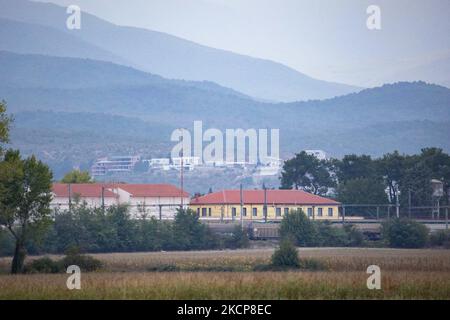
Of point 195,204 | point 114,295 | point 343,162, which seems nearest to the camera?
point 114,295

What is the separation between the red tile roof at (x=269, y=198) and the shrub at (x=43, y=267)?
56.2 metres

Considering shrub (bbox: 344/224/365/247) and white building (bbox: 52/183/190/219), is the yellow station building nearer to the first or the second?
white building (bbox: 52/183/190/219)

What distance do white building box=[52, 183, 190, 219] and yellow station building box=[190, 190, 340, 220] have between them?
270 cm

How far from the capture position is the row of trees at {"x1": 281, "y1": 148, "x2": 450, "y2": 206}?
10650 centimetres

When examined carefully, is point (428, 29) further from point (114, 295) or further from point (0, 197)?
point (114, 295)

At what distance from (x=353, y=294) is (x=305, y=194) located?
75058mm

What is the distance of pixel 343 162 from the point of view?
5108 inches

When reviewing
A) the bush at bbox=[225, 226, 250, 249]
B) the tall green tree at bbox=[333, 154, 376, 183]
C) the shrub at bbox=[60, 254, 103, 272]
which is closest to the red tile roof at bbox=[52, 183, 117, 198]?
the bush at bbox=[225, 226, 250, 249]

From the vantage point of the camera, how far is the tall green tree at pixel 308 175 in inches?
5138

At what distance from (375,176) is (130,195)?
2792 cm

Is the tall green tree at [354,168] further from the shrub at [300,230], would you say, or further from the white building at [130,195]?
the shrub at [300,230]

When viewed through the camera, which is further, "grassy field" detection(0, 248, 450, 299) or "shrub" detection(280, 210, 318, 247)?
"shrub" detection(280, 210, 318, 247)

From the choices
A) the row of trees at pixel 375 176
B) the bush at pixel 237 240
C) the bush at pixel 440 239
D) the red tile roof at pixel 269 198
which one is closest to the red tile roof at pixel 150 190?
the red tile roof at pixel 269 198
